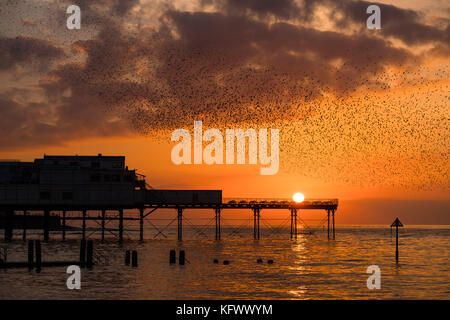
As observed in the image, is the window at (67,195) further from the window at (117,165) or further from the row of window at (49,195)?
the window at (117,165)

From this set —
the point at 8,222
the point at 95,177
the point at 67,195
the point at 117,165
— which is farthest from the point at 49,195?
the point at 8,222

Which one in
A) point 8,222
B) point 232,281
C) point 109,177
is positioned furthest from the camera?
point 8,222

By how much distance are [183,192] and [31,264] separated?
4757cm

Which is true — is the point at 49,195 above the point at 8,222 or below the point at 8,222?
above

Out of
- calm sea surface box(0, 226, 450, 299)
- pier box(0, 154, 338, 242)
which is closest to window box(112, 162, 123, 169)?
pier box(0, 154, 338, 242)

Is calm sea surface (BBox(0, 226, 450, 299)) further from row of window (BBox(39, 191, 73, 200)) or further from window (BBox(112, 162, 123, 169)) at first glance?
window (BBox(112, 162, 123, 169))

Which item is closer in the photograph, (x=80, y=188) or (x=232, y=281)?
(x=232, y=281)

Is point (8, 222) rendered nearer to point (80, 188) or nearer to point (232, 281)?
point (80, 188)

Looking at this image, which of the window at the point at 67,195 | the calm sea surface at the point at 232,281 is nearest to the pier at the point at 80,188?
the window at the point at 67,195

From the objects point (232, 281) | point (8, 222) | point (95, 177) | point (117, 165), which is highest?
point (117, 165)

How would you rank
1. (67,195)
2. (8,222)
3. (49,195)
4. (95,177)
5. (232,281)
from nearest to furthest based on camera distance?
(232,281)
(49,195)
(67,195)
(95,177)
(8,222)

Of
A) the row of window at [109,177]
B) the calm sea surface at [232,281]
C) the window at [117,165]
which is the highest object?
the window at [117,165]
